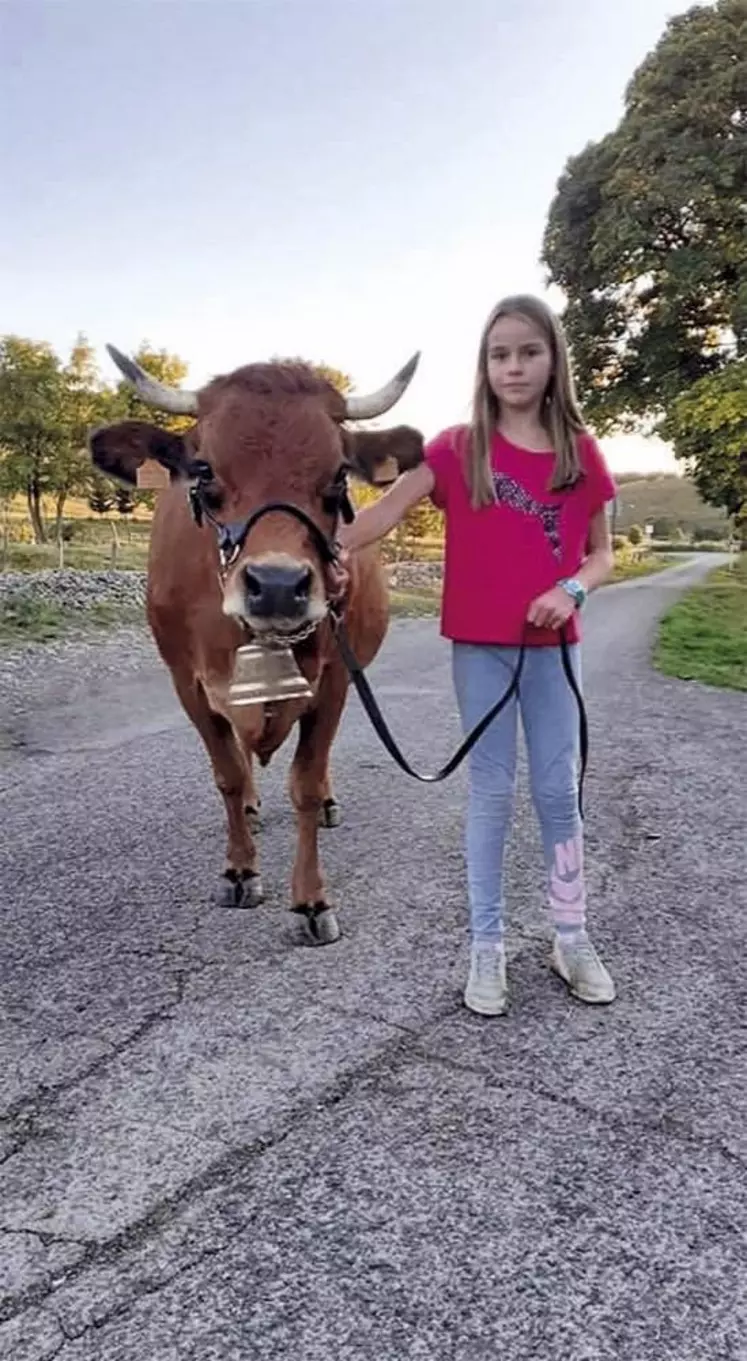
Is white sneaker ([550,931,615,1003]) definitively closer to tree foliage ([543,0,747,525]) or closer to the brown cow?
the brown cow

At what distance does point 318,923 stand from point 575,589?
5.14ft

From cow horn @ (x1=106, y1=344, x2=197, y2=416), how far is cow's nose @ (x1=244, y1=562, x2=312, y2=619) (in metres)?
0.88

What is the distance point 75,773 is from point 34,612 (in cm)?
825

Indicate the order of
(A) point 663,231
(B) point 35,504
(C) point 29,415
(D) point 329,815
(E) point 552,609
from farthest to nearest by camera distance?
(B) point 35,504
(C) point 29,415
(A) point 663,231
(D) point 329,815
(E) point 552,609

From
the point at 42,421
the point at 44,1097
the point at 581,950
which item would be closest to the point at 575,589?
the point at 581,950

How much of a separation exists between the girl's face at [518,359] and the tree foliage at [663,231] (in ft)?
56.0

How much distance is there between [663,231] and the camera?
20109 mm

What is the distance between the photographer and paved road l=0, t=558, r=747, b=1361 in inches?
77.7

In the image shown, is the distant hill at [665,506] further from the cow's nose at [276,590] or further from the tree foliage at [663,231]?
the cow's nose at [276,590]

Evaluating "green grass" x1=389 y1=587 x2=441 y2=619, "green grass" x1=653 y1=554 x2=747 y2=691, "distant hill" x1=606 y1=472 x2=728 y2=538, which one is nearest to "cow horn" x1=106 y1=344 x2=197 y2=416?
"green grass" x1=653 y1=554 x2=747 y2=691

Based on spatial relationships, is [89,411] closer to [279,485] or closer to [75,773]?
[75,773]

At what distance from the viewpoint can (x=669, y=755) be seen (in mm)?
6961

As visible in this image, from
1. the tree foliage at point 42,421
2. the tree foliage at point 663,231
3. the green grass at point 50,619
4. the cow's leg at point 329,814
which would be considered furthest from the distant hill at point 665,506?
the cow's leg at point 329,814

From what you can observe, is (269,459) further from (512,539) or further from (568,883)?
(568,883)
